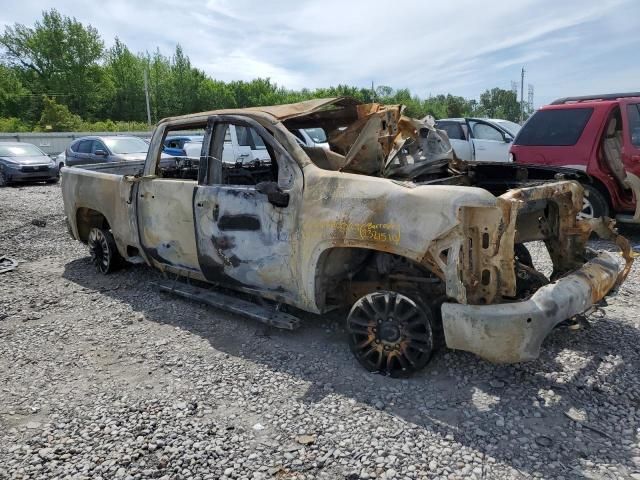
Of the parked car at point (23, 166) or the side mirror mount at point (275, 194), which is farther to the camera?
the parked car at point (23, 166)

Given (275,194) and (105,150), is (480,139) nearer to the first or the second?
(275,194)

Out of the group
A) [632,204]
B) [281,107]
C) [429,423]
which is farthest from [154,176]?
[632,204]

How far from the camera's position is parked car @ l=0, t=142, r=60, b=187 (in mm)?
15344

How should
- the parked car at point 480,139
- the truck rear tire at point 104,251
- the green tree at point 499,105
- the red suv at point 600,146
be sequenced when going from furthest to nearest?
1. the green tree at point 499,105
2. the parked car at point 480,139
3. the red suv at point 600,146
4. the truck rear tire at point 104,251

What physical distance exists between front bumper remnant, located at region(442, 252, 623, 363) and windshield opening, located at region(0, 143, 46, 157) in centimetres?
1693

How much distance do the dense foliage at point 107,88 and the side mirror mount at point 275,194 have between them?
2097 inches

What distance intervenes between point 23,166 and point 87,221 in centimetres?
1102

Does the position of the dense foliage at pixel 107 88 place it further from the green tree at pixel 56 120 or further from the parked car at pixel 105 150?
the parked car at pixel 105 150

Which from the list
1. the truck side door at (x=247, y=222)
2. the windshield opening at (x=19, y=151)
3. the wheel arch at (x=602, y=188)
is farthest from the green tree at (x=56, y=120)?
the wheel arch at (x=602, y=188)

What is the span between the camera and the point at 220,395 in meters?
3.33

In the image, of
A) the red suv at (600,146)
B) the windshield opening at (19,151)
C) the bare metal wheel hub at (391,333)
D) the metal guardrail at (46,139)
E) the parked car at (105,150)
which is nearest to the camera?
the bare metal wheel hub at (391,333)

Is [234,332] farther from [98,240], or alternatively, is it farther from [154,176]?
[98,240]

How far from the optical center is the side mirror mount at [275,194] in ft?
12.4

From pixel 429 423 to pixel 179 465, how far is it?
139cm
